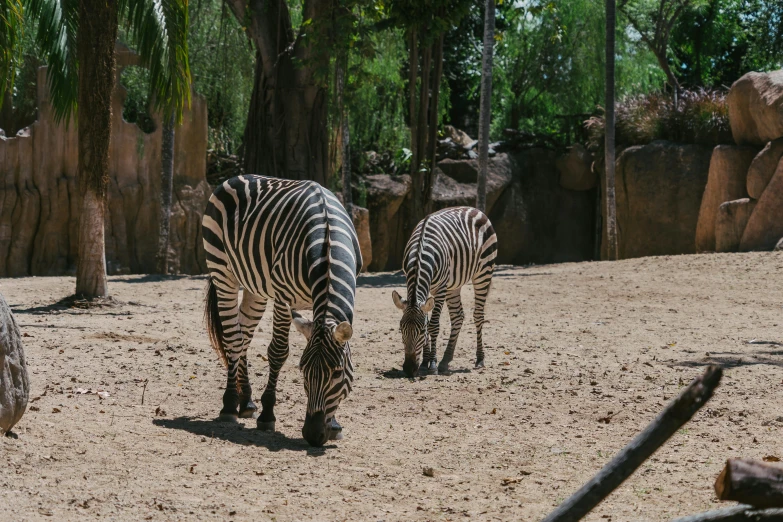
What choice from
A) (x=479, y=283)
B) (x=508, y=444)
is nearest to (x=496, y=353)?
(x=479, y=283)

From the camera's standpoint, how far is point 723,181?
700 inches

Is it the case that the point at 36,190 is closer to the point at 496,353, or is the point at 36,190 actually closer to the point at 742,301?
the point at 496,353

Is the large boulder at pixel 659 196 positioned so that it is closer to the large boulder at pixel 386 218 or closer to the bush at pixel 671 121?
the bush at pixel 671 121

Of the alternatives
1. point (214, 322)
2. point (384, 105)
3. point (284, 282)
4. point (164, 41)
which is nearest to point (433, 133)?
point (384, 105)

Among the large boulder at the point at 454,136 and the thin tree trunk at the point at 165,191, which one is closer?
the thin tree trunk at the point at 165,191

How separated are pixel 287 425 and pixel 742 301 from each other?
8.31 metres

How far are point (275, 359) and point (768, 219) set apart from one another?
12.1 m

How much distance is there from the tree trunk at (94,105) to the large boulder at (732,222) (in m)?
11.2

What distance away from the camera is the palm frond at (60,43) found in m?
12.2

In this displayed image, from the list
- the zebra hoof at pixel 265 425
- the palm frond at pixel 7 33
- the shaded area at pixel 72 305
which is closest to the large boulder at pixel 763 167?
the shaded area at pixel 72 305

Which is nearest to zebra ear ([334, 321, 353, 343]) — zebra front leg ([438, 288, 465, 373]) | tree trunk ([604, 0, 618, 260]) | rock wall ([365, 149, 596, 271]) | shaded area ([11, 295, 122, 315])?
zebra front leg ([438, 288, 465, 373])

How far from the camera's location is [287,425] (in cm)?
673

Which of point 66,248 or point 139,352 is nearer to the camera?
point 139,352

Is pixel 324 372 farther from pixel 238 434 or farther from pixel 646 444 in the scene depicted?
pixel 646 444
